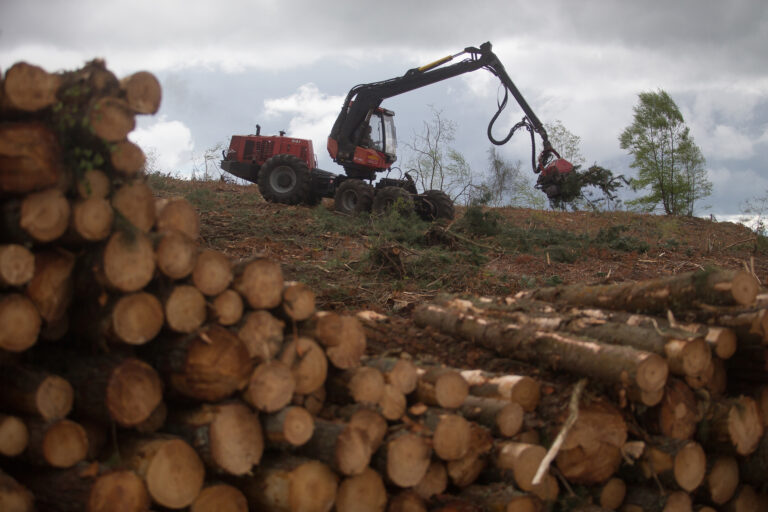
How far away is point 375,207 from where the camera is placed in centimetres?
1388

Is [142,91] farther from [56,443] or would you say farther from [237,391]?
[56,443]

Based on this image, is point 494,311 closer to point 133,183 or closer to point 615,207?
point 133,183

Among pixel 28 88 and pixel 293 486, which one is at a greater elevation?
pixel 28 88

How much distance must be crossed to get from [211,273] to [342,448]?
1087 mm

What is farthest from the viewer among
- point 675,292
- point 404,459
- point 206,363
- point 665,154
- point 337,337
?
point 665,154

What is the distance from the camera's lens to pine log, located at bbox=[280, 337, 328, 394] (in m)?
3.49

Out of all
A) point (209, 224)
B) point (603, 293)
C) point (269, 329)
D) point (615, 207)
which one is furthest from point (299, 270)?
point (615, 207)

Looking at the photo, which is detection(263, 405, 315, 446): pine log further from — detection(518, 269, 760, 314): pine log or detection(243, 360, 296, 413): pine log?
detection(518, 269, 760, 314): pine log

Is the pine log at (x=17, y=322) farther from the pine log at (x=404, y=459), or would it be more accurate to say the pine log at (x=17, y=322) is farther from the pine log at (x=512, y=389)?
the pine log at (x=512, y=389)

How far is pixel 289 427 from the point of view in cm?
323

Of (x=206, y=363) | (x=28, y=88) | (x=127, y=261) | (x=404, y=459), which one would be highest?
(x=28, y=88)

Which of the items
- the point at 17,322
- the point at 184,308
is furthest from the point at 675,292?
the point at 17,322

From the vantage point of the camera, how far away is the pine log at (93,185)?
10.4 feet

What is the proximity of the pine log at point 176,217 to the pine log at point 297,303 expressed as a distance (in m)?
0.61
